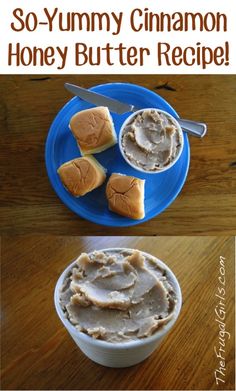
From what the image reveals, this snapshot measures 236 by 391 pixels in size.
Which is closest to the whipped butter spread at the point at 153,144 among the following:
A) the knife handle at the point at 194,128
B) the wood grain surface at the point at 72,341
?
the knife handle at the point at 194,128

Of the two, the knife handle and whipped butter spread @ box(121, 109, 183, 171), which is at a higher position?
the knife handle

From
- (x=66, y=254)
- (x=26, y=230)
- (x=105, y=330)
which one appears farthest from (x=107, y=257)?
(x=26, y=230)

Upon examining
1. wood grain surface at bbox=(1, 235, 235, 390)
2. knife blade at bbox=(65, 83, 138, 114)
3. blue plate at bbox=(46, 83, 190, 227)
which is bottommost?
wood grain surface at bbox=(1, 235, 235, 390)

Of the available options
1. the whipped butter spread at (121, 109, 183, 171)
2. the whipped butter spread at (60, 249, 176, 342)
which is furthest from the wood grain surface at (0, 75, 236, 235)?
the whipped butter spread at (60, 249, 176, 342)

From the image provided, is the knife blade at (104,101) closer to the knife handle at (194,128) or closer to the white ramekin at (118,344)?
the knife handle at (194,128)

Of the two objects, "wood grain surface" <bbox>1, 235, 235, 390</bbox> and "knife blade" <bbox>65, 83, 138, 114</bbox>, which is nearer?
"wood grain surface" <bbox>1, 235, 235, 390</bbox>

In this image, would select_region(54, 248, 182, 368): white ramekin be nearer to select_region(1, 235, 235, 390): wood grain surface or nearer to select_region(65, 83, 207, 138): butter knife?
select_region(1, 235, 235, 390): wood grain surface

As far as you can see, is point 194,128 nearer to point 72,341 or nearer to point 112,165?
point 112,165
